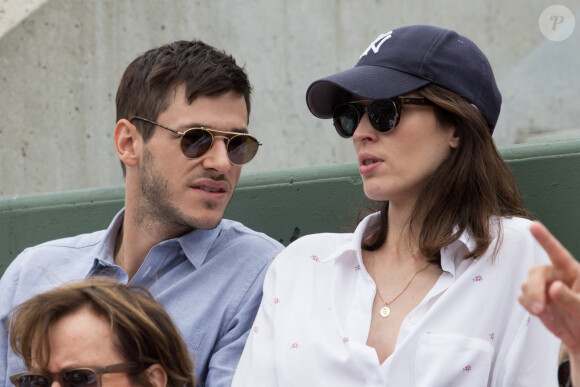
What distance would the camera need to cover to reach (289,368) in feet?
7.65

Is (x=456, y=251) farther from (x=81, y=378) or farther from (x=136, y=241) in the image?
(x=136, y=241)

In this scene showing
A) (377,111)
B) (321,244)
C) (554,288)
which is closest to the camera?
(554,288)

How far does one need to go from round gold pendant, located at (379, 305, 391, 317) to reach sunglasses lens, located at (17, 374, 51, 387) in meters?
0.87

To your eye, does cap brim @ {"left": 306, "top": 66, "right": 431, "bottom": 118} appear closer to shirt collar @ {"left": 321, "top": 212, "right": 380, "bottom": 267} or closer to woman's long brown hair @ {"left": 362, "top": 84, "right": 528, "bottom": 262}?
woman's long brown hair @ {"left": 362, "top": 84, "right": 528, "bottom": 262}

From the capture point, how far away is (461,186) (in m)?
2.41

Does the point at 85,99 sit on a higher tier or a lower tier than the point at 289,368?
higher

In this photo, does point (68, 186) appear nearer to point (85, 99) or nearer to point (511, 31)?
point (85, 99)

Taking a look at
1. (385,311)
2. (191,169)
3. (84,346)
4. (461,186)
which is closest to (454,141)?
(461,186)

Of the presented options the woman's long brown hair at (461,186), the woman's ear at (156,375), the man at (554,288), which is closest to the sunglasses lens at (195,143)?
the woman's long brown hair at (461,186)

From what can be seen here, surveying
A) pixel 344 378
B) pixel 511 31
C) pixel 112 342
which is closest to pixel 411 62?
pixel 344 378

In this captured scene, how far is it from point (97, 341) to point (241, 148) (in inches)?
43.3

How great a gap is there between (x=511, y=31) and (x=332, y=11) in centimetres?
102

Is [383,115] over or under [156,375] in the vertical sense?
over

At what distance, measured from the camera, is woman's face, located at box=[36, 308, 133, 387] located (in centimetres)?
198
